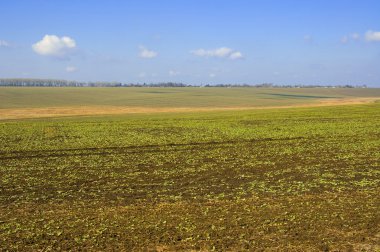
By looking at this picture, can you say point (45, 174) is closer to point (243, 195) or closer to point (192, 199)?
point (192, 199)

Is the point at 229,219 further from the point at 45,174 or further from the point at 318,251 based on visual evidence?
the point at 45,174

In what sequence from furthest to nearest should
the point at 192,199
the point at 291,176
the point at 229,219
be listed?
the point at 291,176 < the point at 192,199 < the point at 229,219

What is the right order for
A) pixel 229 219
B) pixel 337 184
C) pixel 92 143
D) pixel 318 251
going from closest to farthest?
pixel 318 251, pixel 229 219, pixel 337 184, pixel 92 143

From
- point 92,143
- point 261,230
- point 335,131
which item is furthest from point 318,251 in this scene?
point 335,131

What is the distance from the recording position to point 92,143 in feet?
106

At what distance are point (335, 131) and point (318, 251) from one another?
29.1 m

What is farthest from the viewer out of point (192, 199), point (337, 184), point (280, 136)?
point (280, 136)

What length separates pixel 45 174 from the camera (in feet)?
66.9

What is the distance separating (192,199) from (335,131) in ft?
84.7

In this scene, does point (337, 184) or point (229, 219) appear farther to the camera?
point (337, 184)

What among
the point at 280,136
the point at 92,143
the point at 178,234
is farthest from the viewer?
the point at 280,136

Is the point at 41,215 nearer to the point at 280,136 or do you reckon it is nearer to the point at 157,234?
the point at 157,234

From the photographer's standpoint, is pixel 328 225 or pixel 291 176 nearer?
pixel 328 225

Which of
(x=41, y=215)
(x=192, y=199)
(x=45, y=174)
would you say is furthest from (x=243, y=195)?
(x=45, y=174)
